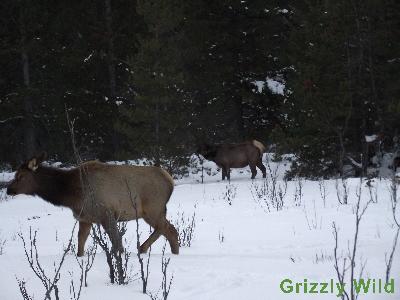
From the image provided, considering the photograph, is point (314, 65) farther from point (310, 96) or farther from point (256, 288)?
point (256, 288)

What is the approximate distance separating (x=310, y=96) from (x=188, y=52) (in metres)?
8.25

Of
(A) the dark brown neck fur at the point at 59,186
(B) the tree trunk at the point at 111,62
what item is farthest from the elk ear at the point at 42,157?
(B) the tree trunk at the point at 111,62

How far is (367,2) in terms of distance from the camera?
47.4 feet

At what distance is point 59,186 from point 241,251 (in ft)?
8.92

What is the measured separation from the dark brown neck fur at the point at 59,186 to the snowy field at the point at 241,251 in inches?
18.7

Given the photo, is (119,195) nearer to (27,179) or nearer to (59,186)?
(59,186)

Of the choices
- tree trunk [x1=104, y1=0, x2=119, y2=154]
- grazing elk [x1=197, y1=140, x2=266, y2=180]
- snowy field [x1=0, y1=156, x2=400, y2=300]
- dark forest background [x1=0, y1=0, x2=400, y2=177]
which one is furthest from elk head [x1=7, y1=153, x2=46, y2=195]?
tree trunk [x1=104, y1=0, x2=119, y2=154]

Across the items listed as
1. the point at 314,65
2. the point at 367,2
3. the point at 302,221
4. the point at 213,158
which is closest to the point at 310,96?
the point at 314,65

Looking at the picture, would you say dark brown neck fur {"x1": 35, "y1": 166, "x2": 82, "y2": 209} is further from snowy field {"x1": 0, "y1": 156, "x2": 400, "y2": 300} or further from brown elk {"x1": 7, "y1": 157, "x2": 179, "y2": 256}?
snowy field {"x1": 0, "y1": 156, "x2": 400, "y2": 300}

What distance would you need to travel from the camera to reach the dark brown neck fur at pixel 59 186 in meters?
6.54

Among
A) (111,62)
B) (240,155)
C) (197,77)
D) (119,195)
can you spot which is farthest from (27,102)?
(119,195)

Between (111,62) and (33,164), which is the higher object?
(111,62)

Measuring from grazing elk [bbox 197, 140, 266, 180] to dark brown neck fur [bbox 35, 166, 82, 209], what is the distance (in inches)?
445

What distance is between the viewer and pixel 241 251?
6012mm
